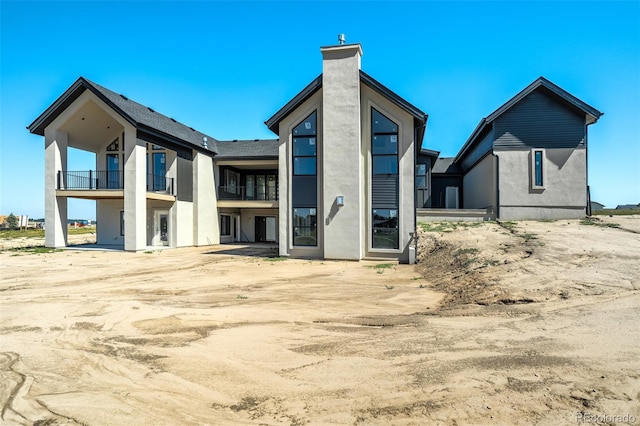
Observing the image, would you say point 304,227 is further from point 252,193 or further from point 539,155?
point 539,155

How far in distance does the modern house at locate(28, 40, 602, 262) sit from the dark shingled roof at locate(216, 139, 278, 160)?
15 cm

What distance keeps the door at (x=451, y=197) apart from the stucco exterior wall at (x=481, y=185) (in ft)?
2.72

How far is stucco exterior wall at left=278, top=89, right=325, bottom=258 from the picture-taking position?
17672mm

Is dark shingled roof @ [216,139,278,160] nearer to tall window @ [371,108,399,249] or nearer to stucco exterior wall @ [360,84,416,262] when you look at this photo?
stucco exterior wall @ [360,84,416,262]

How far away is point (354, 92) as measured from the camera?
17047 millimetres

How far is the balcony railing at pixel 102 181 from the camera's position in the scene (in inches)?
870

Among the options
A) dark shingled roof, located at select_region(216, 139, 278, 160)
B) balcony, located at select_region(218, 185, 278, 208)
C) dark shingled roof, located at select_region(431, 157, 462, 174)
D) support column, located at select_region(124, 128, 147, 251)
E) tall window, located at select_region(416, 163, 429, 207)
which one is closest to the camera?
support column, located at select_region(124, 128, 147, 251)

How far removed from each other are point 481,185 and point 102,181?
25.2 m

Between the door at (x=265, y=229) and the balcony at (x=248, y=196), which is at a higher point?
the balcony at (x=248, y=196)

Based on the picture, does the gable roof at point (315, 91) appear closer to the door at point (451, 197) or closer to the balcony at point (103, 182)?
the balcony at point (103, 182)

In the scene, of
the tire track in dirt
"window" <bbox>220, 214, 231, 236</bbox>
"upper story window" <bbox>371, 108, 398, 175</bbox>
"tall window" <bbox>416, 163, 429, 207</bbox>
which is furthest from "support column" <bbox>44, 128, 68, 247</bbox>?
"tall window" <bbox>416, 163, 429, 207</bbox>

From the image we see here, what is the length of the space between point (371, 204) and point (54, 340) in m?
13.1

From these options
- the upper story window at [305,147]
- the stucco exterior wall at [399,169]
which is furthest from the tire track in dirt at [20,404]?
the upper story window at [305,147]

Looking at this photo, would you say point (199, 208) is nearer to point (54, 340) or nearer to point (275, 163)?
point (275, 163)
